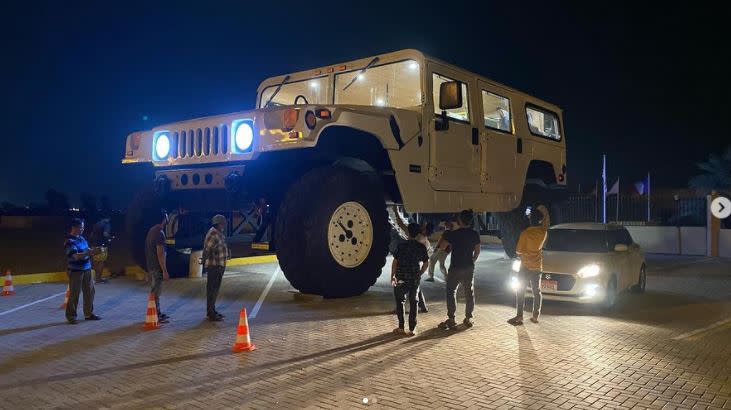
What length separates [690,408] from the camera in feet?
15.6

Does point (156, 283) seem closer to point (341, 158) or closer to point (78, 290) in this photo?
point (78, 290)

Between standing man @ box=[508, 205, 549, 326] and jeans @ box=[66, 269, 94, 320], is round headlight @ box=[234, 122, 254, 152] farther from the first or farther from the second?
standing man @ box=[508, 205, 549, 326]

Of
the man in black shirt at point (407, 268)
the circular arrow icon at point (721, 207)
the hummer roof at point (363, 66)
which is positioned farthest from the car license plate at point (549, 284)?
the circular arrow icon at point (721, 207)

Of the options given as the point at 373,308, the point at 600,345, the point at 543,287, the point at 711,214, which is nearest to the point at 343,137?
the point at 373,308

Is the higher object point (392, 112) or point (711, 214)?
point (392, 112)

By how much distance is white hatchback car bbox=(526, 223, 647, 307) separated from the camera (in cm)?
895

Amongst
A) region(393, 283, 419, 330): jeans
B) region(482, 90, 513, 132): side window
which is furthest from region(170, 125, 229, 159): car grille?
region(482, 90, 513, 132): side window

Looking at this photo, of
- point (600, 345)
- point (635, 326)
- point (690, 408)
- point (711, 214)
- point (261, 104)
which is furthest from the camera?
point (711, 214)

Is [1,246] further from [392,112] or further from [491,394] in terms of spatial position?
[491,394]

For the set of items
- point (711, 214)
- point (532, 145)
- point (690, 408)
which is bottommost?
point (690, 408)

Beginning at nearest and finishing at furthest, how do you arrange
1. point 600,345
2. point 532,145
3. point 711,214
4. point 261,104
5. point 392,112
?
point 600,345, point 392,112, point 261,104, point 532,145, point 711,214

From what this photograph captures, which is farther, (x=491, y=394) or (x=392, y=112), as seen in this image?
(x=392, y=112)

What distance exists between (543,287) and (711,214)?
42.6ft

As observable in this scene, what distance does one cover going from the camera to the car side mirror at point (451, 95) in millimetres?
8820
